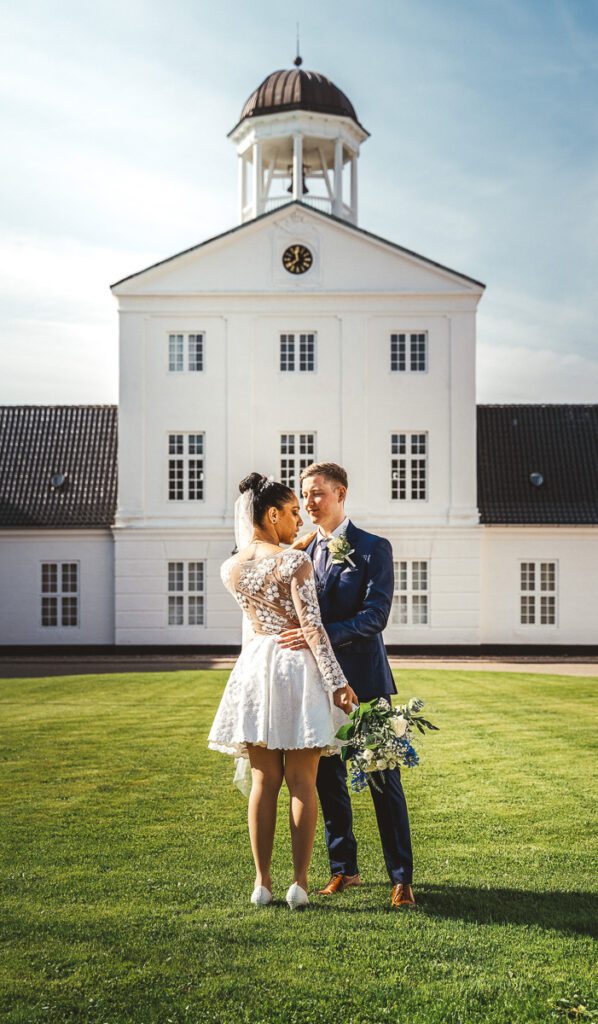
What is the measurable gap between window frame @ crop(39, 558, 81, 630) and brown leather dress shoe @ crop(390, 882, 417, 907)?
85.8 ft

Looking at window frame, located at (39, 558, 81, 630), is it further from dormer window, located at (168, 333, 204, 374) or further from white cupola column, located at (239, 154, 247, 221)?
white cupola column, located at (239, 154, 247, 221)

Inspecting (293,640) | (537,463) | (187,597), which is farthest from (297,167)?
(293,640)

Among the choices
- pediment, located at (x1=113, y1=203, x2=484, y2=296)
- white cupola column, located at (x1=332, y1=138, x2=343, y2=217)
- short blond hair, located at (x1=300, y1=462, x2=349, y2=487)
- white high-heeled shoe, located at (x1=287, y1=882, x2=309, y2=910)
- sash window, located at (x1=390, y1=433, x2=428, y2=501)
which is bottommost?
white high-heeled shoe, located at (x1=287, y1=882, x2=309, y2=910)

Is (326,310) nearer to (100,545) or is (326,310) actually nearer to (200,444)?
(200,444)

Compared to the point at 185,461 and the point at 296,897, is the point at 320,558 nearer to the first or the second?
the point at 296,897

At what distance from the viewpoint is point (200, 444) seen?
31.3 m

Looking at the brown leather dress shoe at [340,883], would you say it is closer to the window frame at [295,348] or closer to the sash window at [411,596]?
the sash window at [411,596]

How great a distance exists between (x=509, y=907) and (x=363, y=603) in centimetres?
183

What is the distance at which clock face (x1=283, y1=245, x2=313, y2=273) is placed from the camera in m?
31.0

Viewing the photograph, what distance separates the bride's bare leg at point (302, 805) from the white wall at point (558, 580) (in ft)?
84.4

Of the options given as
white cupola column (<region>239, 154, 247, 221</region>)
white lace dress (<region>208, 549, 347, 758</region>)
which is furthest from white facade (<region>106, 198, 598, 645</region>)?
white lace dress (<region>208, 549, 347, 758</region>)

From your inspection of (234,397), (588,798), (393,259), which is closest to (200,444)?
(234,397)

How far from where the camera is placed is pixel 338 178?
32.1 meters

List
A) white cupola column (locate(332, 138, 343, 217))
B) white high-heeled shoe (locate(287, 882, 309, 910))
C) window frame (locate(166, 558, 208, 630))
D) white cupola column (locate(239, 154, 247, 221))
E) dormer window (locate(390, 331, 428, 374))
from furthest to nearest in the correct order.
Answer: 1. white cupola column (locate(239, 154, 247, 221))
2. white cupola column (locate(332, 138, 343, 217))
3. dormer window (locate(390, 331, 428, 374))
4. window frame (locate(166, 558, 208, 630))
5. white high-heeled shoe (locate(287, 882, 309, 910))
